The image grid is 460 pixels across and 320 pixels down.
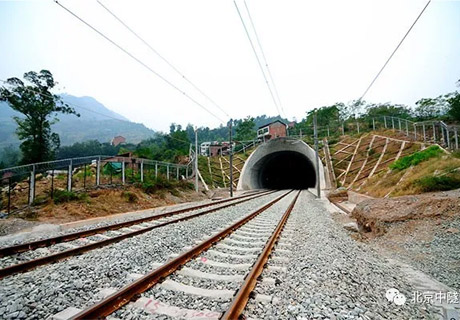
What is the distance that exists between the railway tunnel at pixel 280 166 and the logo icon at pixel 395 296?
68.7 ft

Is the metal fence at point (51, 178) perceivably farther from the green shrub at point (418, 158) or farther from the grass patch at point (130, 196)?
the green shrub at point (418, 158)

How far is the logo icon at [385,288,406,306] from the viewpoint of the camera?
3.30 metres

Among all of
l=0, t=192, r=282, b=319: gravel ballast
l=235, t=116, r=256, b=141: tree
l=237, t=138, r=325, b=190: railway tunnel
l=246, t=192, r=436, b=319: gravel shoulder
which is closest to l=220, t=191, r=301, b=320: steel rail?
l=246, t=192, r=436, b=319: gravel shoulder

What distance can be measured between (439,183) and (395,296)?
243 inches

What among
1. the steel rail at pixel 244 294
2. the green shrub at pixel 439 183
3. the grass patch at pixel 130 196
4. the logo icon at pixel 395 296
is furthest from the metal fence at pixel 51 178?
the green shrub at pixel 439 183

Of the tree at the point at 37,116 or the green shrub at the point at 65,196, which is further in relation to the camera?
the tree at the point at 37,116

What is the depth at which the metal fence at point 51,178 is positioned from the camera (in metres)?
10.0

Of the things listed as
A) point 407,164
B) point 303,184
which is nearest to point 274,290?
point 407,164

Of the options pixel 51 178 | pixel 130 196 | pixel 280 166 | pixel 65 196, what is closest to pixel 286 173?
pixel 280 166

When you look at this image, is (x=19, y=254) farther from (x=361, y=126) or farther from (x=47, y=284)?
(x=361, y=126)

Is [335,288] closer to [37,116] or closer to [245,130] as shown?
[37,116]

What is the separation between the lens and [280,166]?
137 ft

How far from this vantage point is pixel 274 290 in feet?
10.5

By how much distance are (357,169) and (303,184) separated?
25104mm
